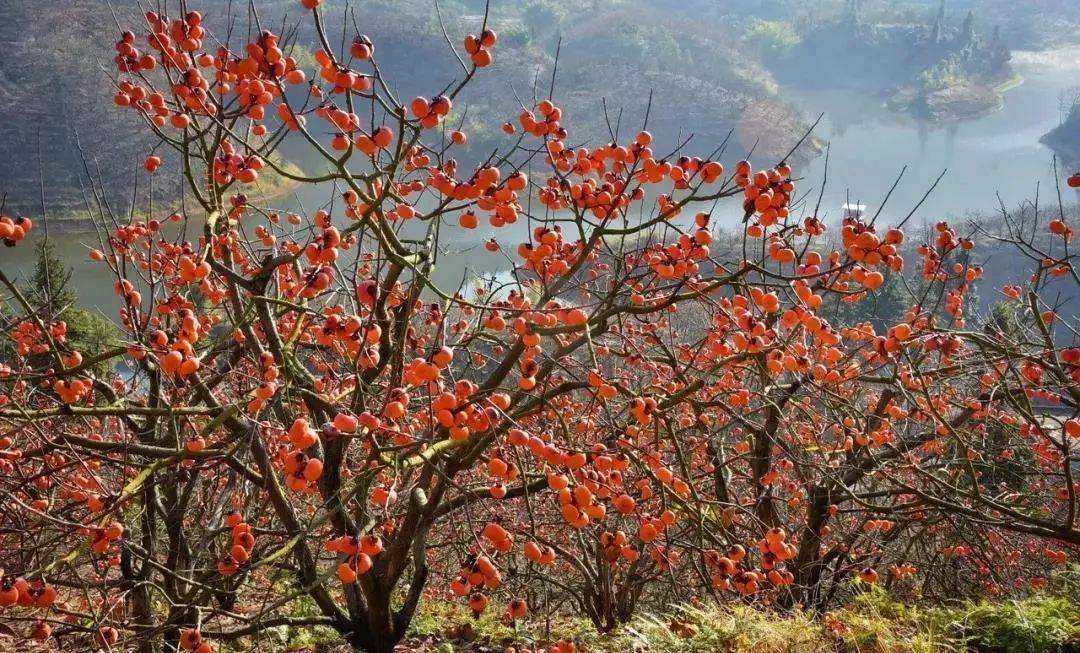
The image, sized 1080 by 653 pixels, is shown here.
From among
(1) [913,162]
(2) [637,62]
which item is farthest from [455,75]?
(2) [637,62]

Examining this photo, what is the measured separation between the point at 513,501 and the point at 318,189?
33.6 m

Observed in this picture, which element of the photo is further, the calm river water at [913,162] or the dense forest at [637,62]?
the dense forest at [637,62]

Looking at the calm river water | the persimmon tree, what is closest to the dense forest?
the calm river water

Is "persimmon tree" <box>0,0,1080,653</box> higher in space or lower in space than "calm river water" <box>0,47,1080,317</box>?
lower

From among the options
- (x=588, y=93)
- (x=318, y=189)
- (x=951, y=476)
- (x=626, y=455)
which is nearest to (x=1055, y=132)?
(x=588, y=93)

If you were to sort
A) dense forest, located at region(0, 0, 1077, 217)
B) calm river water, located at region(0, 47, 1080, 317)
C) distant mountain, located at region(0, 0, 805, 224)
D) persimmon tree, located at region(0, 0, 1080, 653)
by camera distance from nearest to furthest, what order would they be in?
persimmon tree, located at region(0, 0, 1080, 653)
calm river water, located at region(0, 47, 1080, 317)
distant mountain, located at region(0, 0, 805, 224)
dense forest, located at region(0, 0, 1077, 217)

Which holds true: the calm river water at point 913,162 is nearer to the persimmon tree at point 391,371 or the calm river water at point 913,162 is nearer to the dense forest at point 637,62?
the dense forest at point 637,62

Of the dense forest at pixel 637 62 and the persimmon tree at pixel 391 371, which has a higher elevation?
the dense forest at pixel 637 62

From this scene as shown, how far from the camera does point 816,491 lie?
203 inches

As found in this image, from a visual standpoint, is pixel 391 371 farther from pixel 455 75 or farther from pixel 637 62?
pixel 637 62

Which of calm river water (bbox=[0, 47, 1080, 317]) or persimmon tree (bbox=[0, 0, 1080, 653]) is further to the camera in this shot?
calm river water (bbox=[0, 47, 1080, 317])

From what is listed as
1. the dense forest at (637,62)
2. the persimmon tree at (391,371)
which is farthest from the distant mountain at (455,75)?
the persimmon tree at (391,371)

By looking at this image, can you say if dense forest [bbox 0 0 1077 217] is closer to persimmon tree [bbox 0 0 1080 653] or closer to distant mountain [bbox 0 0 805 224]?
distant mountain [bbox 0 0 805 224]

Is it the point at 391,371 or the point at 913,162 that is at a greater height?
the point at 913,162
